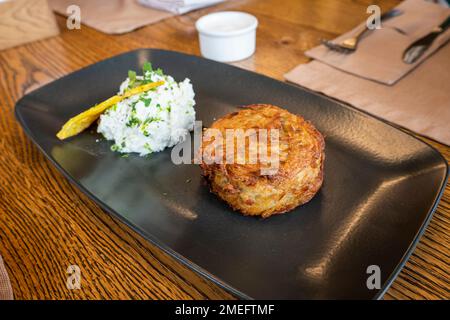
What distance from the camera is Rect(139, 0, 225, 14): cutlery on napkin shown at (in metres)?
2.64

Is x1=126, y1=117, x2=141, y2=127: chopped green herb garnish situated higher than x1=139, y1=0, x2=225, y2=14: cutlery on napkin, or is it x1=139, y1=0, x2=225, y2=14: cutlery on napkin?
x1=139, y1=0, x2=225, y2=14: cutlery on napkin

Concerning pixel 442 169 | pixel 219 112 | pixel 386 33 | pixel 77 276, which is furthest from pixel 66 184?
pixel 386 33

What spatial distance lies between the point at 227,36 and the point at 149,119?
2.54 ft

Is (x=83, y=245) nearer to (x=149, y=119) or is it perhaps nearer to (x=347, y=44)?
(x=149, y=119)

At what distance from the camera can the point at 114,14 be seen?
2736 millimetres

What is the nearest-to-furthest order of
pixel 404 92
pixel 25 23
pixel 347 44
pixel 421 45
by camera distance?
pixel 404 92, pixel 421 45, pixel 347 44, pixel 25 23

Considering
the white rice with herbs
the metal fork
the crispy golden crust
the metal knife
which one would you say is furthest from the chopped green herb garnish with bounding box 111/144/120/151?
the metal knife

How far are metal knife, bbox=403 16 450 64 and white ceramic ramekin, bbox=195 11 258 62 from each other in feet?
2.53

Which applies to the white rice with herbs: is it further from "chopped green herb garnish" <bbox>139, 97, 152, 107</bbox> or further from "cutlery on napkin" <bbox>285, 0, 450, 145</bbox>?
"cutlery on napkin" <bbox>285, 0, 450, 145</bbox>

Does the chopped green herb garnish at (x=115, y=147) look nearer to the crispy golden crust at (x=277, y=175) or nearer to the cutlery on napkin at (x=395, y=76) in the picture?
the crispy golden crust at (x=277, y=175)

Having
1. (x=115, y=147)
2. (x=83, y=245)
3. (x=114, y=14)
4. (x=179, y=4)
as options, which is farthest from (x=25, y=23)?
(x=83, y=245)

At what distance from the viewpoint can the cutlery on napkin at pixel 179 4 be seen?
2.64 metres

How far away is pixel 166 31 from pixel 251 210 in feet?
5.61

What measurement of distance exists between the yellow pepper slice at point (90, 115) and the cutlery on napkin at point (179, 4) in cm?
137
